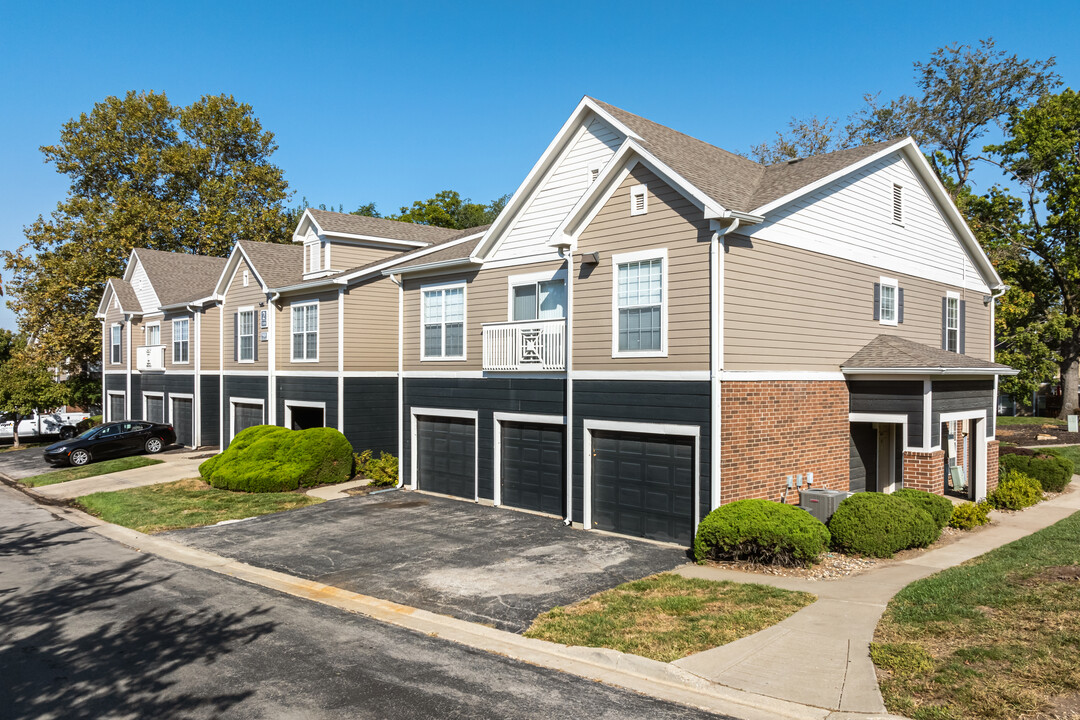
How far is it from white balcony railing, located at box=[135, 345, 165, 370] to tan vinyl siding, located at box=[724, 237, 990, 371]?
2875 centimetres

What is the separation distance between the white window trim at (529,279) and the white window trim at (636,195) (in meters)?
2.71

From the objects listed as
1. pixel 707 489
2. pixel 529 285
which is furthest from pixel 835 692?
pixel 529 285

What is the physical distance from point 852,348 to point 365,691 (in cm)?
1342

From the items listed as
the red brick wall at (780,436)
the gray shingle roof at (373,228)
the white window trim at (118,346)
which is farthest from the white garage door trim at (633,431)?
the white window trim at (118,346)

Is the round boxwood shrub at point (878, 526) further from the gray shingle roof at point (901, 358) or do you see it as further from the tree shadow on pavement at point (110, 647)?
the tree shadow on pavement at point (110, 647)

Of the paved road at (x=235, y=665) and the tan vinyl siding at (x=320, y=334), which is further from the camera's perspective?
the tan vinyl siding at (x=320, y=334)

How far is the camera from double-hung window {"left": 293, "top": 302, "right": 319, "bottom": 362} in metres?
24.2

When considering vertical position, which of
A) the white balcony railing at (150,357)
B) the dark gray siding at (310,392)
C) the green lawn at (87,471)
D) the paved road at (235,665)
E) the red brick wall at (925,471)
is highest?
the white balcony railing at (150,357)

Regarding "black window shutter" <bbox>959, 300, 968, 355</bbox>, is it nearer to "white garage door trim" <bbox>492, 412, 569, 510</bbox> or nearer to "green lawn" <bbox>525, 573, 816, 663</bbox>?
"white garage door trim" <bbox>492, 412, 569, 510</bbox>

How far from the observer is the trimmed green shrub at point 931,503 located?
551 inches

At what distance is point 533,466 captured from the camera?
17422mm

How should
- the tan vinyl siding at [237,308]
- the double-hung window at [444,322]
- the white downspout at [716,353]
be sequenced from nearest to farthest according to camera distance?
the white downspout at [716,353]
the double-hung window at [444,322]
the tan vinyl siding at [237,308]

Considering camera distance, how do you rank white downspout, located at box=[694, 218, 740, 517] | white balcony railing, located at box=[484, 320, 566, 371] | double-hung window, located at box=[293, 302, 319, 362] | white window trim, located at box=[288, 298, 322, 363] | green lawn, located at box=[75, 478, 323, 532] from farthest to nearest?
double-hung window, located at box=[293, 302, 319, 362], white window trim, located at box=[288, 298, 322, 363], green lawn, located at box=[75, 478, 323, 532], white balcony railing, located at box=[484, 320, 566, 371], white downspout, located at box=[694, 218, 740, 517]

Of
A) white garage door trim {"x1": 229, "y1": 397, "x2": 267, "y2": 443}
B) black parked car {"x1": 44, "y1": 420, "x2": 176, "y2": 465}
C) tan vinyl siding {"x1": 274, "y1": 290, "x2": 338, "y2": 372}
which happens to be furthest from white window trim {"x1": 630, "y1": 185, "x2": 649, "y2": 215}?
black parked car {"x1": 44, "y1": 420, "x2": 176, "y2": 465}
